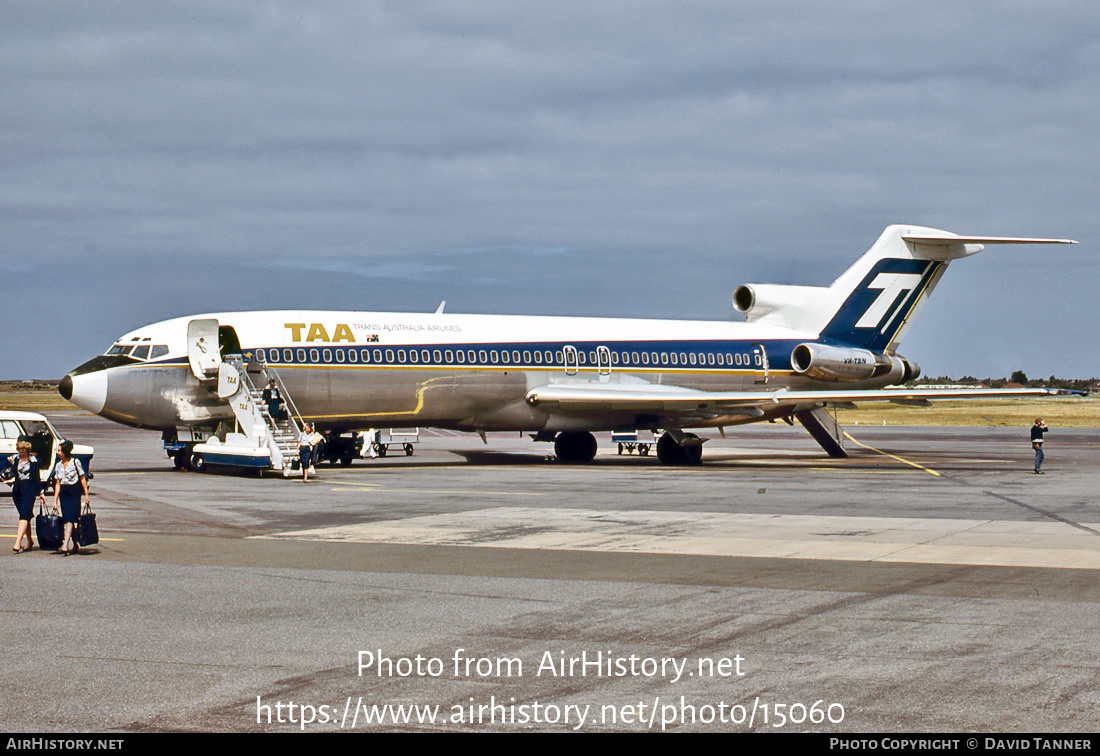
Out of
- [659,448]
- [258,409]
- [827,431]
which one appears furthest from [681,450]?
[258,409]

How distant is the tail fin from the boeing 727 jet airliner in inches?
2.0

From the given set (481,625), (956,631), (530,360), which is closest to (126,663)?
(481,625)

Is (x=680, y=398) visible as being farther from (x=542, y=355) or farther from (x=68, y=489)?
(x=68, y=489)

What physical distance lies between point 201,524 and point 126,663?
10144 millimetres

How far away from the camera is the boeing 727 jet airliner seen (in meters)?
31.1

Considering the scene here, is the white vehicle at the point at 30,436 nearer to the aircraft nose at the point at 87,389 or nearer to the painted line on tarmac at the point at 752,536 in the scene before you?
the aircraft nose at the point at 87,389

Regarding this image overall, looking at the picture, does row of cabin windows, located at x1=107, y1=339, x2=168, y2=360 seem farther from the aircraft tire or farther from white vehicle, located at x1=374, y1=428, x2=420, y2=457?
the aircraft tire

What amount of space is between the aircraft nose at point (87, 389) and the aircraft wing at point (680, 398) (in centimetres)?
1236

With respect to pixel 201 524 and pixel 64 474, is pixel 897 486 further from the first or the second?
pixel 64 474

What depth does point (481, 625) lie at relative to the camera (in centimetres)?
1052

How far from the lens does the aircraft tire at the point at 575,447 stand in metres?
39.4

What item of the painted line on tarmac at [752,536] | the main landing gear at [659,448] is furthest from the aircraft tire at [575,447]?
the painted line on tarmac at [752,536]

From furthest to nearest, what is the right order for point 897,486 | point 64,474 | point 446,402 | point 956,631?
1. point 446,402
2. point 897,486
3. point 64,474
4. point 956,631

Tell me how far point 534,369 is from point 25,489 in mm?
21842
